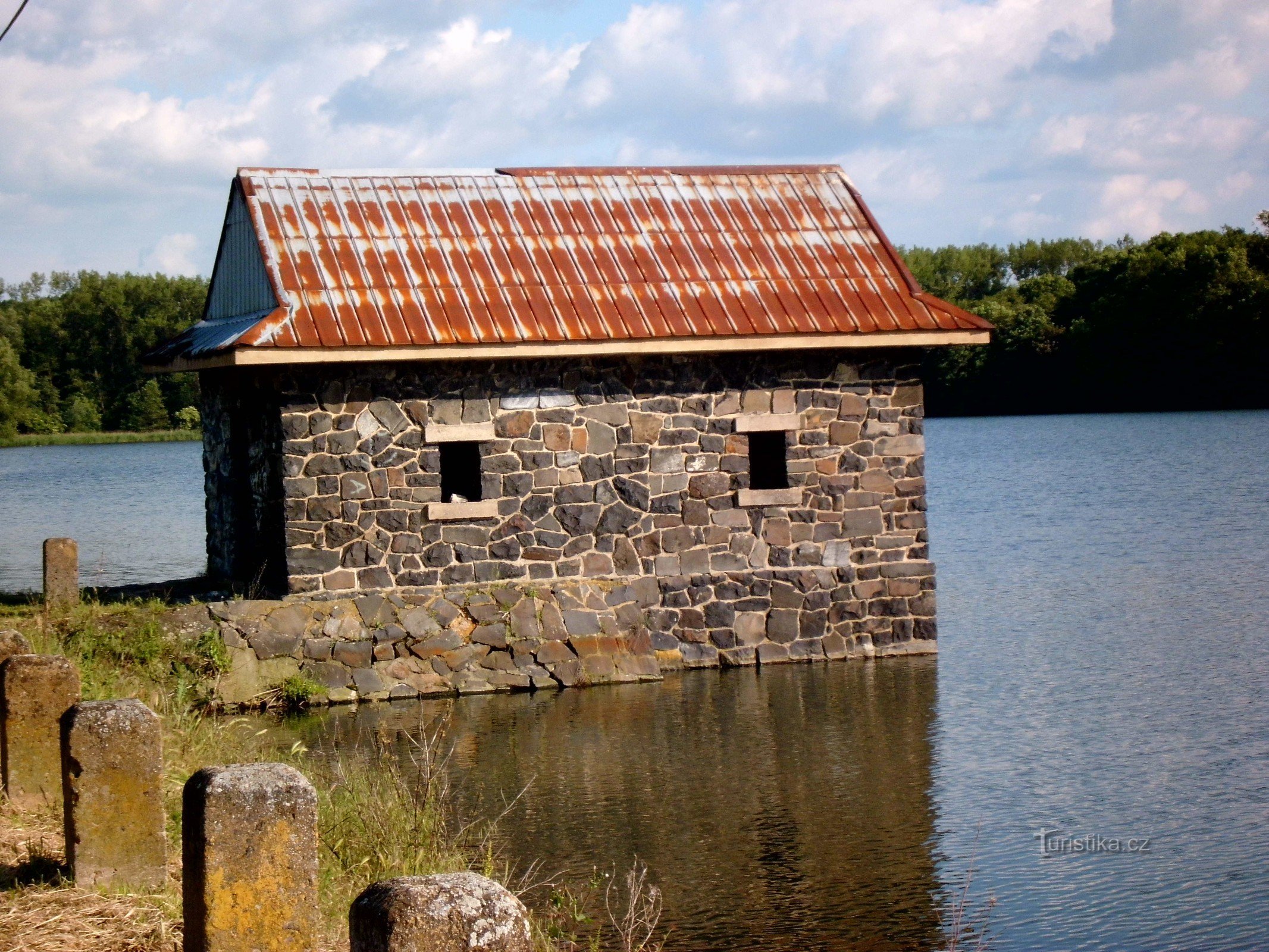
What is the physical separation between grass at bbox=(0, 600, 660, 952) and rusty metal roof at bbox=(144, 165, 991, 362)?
275 centimetres

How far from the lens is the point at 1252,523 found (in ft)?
84.0

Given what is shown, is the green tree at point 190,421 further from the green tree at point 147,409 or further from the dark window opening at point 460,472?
the dark window opening at point 460,472

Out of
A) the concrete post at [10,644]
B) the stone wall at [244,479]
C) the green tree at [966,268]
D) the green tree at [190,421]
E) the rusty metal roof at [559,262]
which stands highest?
the green tree at [966,268]

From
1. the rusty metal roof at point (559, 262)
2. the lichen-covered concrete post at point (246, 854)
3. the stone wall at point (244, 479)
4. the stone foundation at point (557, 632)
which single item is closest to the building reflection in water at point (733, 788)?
the stone foundation at point (557, 632)

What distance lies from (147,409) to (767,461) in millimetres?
65860

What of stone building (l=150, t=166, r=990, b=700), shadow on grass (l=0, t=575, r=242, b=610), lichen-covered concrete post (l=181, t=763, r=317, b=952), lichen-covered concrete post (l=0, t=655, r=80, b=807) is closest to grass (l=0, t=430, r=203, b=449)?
shadow on grass (l=0, t=575, r=242, b=610)

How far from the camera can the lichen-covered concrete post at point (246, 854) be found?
5.07m

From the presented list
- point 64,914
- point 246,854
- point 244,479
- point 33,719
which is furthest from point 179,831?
point 244,479

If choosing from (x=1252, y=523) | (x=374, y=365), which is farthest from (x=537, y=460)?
(x=1252, y=523)

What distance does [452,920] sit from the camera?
12.1 ft

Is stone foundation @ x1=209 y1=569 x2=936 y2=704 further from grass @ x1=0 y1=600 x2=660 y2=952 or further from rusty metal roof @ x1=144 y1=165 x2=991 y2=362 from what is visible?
rusty metal roof @ x1=144 y1=165 x2=991 y2=362

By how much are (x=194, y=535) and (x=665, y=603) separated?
1785 cm

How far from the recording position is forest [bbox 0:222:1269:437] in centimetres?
6706

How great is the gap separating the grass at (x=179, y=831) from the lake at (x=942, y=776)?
348 millimetres
